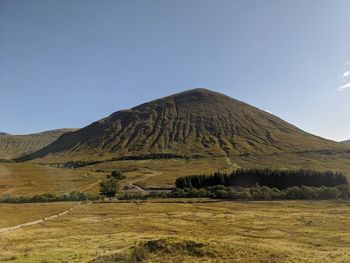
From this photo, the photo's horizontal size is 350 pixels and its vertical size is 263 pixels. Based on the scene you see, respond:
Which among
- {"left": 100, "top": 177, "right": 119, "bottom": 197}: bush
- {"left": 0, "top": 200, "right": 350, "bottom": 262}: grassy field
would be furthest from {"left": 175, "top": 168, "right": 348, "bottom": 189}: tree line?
{"left": 0, "top": 200, "right": 350, "bottom": 262}: grassy field

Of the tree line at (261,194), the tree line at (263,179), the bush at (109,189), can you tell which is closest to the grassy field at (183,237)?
the tree line at (261,194)

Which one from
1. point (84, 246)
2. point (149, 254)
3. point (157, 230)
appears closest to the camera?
point (149, 254)

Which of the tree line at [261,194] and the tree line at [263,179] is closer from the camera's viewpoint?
the tree line at [261,194]

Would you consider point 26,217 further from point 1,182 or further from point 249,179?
point 249,179

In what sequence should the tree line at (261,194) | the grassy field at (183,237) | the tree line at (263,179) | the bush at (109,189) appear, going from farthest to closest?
the tree line at (263,179) → the bush at (109,189) → the tree line at (261,194) → the grassy field at (183,237)

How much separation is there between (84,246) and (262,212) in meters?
63.3

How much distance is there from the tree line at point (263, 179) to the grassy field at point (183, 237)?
55.4 meters

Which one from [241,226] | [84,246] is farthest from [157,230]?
[84,246]

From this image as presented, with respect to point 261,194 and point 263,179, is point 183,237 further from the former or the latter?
point 263,179

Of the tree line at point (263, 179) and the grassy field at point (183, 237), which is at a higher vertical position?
the tree line at point (263, 179)

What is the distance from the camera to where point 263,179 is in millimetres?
184625

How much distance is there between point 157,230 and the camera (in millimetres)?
75250

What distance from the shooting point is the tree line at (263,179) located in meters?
175

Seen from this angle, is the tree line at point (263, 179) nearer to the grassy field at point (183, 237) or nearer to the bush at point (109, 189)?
the bush at point (109, 189)
